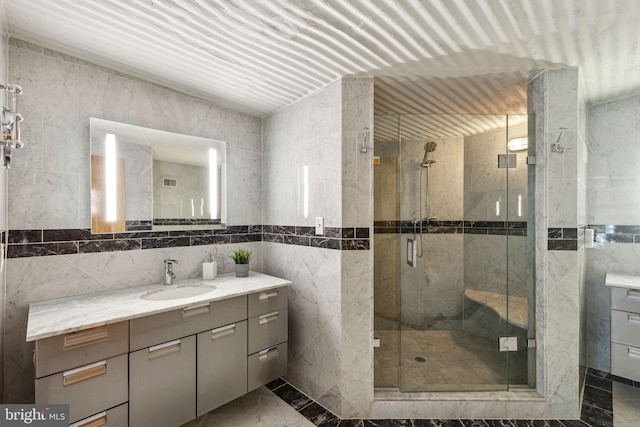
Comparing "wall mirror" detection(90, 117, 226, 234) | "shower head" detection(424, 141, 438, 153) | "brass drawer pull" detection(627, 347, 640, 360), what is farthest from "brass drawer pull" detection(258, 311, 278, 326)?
"brass drawer pull" detection(627, 347, 640, 360)

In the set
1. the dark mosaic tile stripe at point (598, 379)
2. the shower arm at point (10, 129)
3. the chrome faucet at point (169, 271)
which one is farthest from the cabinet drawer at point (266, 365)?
the dark mosaic tile stripe at point (598, 379)

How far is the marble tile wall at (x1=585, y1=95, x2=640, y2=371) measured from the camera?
102 inches

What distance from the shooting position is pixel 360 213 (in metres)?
2.12

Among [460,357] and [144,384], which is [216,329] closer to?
[144,384]

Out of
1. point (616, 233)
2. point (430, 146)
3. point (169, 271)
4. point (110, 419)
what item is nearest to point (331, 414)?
point (110, 419)

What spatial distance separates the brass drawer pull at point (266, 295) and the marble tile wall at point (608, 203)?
2861mm

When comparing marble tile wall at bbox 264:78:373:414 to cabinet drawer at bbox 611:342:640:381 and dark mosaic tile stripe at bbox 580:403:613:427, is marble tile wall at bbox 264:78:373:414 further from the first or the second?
cabinet drawer at bbox 611:342:640:381

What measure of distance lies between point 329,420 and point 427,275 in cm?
126

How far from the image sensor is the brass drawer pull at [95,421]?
55.4 inches

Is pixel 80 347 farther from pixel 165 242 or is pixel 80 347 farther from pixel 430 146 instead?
pixel 430 146

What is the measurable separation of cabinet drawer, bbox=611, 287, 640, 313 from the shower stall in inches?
31.9

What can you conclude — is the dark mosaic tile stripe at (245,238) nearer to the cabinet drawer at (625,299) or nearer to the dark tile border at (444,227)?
the dark tile border at (444,227)

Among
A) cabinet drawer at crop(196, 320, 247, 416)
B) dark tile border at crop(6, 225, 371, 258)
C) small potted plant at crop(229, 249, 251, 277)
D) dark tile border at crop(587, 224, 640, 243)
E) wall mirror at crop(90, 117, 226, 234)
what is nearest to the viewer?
dark tile border at crop(6, 225, 371, 258)

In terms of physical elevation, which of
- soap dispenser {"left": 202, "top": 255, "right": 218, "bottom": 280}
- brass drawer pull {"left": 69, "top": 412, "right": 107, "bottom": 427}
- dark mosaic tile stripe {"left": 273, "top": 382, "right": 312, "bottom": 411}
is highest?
soap dispenser {"left": 202, "top": 255, "right": 218, "bottom": 280}
